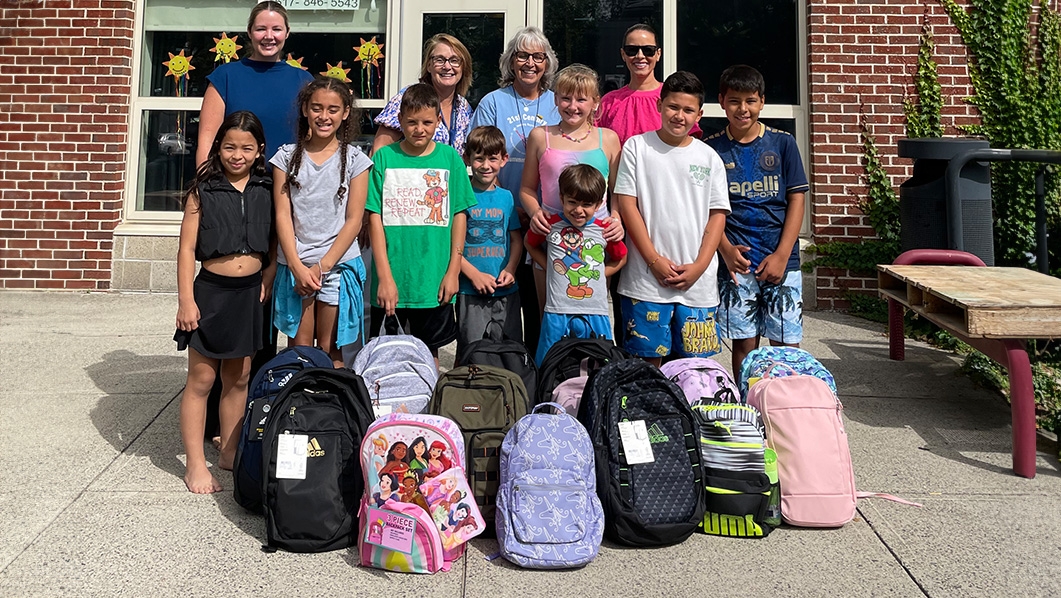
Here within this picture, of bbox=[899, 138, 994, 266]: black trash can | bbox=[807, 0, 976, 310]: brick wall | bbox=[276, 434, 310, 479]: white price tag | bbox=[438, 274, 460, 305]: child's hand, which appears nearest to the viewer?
bbox=[276, 434, 310, 479]: white price tag

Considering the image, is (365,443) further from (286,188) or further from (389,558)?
(286,188)

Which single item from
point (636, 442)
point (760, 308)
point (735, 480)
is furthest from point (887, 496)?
point (636, 442)

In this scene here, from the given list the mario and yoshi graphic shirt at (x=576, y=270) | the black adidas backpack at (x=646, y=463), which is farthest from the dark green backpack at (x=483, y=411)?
the mario and yoshi graphic shirt at (x=576, y=270)

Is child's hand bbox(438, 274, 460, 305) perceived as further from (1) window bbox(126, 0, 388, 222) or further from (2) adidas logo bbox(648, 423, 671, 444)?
(1) window bbox(126, 0, 388, 222)

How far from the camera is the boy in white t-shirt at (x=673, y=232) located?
408 cm

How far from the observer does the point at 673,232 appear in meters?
4.08

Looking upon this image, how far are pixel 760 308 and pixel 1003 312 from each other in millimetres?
1058

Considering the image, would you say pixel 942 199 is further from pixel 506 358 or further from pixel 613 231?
pixel 506 358

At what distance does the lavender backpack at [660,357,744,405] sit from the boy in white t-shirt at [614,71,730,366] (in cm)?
29

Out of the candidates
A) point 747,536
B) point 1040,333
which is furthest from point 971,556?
point 1040,333

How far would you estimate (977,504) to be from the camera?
3.57 meters

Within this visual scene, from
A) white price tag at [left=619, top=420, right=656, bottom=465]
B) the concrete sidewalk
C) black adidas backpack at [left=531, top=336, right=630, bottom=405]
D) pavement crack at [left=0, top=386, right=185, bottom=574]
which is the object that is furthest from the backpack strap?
pavement crack at [left=0, top=386, right=185, bottom=574]

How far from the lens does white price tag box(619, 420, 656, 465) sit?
125 inches

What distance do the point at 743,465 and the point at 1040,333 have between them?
161cm
